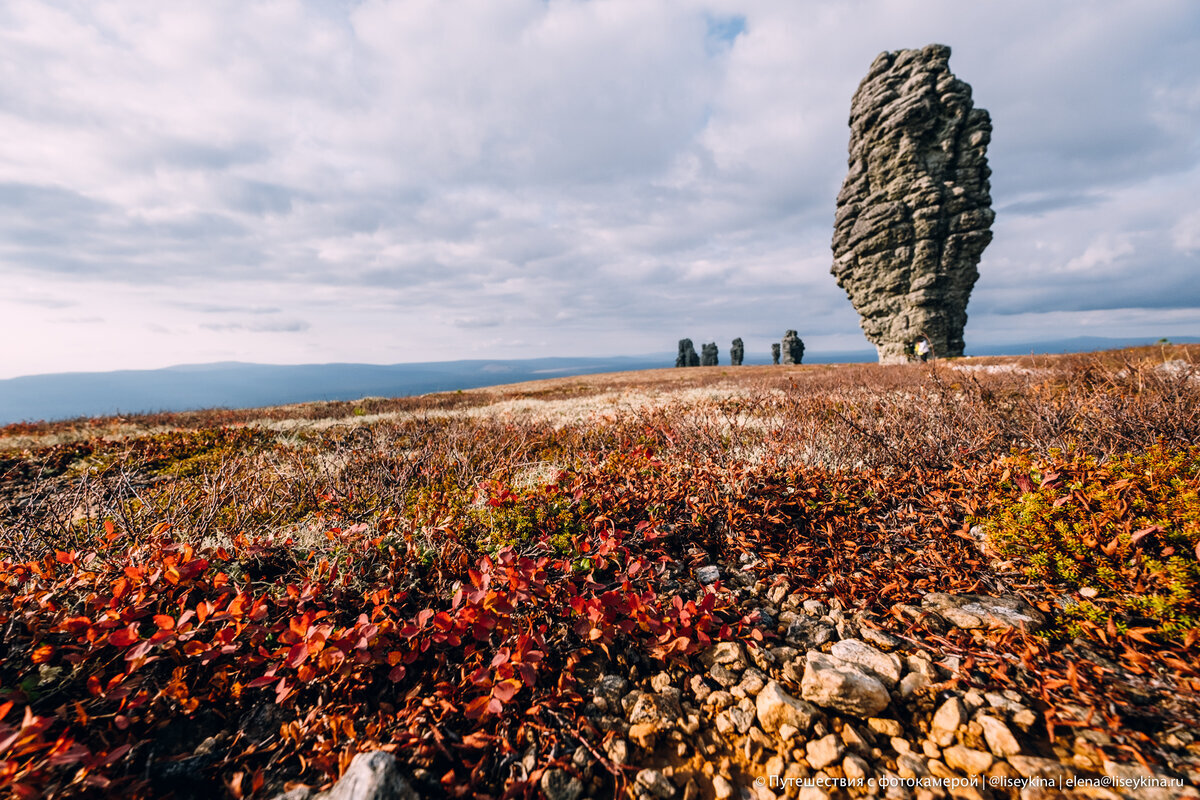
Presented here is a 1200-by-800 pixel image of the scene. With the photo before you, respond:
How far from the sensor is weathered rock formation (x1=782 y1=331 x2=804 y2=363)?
67.7 m

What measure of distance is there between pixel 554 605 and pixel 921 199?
45399 millimetres

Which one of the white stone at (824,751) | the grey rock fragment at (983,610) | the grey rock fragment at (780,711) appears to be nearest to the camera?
the white stone at (824,751)

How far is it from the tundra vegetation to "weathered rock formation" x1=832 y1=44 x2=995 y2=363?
38145 millimetres

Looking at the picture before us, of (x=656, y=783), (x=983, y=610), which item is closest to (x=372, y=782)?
(x=656, y=783)

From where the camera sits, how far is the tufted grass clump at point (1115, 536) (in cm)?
249

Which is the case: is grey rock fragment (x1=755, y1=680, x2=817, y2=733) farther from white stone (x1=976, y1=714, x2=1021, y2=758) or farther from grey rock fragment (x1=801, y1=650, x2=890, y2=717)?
white stone (x1=976, y1=714, x2=1021, y2=758)

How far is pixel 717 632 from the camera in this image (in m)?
2.96

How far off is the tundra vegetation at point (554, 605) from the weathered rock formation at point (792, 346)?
67.6 meters

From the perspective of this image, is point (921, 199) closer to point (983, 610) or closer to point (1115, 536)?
point (1115, 536)

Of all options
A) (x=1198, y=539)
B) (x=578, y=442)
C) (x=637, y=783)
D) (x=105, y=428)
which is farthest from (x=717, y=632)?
(x=105, y=428)

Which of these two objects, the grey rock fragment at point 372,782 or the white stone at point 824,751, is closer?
the grey rock fragment at point 372,782

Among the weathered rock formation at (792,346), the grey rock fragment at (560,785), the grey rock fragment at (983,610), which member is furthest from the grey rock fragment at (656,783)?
the weathered rock formation at (792,346)

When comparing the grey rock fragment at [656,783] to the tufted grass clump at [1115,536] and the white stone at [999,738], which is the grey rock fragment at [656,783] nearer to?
the white stone at [999,738]

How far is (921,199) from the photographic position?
35.2 meters
